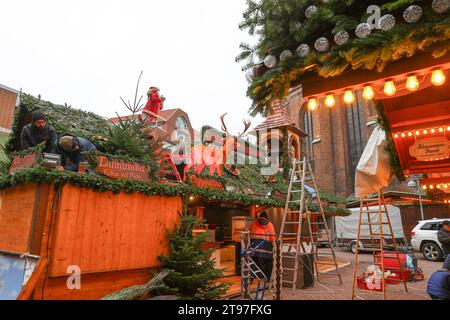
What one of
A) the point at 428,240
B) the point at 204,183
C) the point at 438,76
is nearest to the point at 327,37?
the point at 438,76

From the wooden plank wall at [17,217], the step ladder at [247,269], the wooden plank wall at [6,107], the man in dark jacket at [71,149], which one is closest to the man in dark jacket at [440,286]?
the step ladder at [247,269]

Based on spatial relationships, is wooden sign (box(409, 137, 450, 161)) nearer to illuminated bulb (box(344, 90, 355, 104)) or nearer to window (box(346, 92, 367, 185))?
illuminated bulb (box(344, 90, 355, 104))

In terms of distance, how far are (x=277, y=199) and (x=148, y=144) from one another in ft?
21.6

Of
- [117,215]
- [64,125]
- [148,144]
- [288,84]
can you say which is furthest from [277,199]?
[288,84]

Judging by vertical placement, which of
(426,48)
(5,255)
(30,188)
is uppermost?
(426,48)

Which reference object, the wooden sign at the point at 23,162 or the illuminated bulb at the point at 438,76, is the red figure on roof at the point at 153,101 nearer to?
the wooden sign at the point at 23,162

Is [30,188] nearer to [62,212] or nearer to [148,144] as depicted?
[62,212]

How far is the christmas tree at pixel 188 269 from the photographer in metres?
6.46

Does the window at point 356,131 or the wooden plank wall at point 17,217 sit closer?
the wooden plank wall at point 17,217

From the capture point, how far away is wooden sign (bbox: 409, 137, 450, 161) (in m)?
4.36

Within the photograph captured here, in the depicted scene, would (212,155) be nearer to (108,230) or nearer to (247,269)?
(247,269)

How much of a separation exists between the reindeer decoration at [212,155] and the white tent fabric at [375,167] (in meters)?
5.13

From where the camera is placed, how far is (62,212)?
581 cm

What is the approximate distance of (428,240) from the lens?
15.6 m
